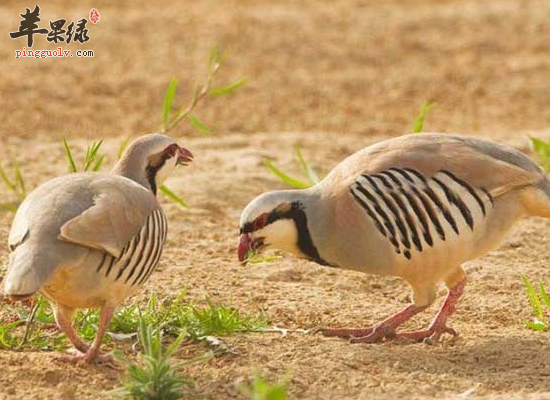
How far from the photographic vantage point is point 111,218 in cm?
452

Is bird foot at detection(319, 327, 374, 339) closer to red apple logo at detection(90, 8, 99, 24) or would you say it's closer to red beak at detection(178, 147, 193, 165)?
red beak at detection(178, 147, 193, 165)

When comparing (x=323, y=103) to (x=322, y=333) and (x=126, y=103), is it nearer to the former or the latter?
(x=126, y=103)

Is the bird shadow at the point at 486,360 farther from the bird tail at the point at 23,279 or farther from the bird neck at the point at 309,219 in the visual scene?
the bird tail at the point at 23,279

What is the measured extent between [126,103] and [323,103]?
1.44 meters

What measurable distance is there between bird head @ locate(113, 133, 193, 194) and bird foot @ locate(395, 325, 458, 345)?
1.15 meters

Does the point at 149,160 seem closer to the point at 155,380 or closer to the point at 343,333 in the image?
the point at 343,333

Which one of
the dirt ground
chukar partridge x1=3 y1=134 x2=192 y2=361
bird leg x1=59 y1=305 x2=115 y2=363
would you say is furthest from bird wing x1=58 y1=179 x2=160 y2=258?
the dirt ground

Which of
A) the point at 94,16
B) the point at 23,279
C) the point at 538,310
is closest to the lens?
the point at 23,279

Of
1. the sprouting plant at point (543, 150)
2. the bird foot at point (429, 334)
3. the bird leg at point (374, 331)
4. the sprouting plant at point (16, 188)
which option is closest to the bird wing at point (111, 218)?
the bird leg at point (374, 331)

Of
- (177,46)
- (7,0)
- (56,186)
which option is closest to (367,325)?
(56,186)

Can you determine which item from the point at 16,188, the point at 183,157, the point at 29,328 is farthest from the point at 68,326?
the point at 16,188

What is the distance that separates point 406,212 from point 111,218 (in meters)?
1.18

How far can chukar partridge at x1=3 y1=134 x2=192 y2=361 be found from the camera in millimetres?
4289

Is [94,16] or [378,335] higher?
[94,16]
